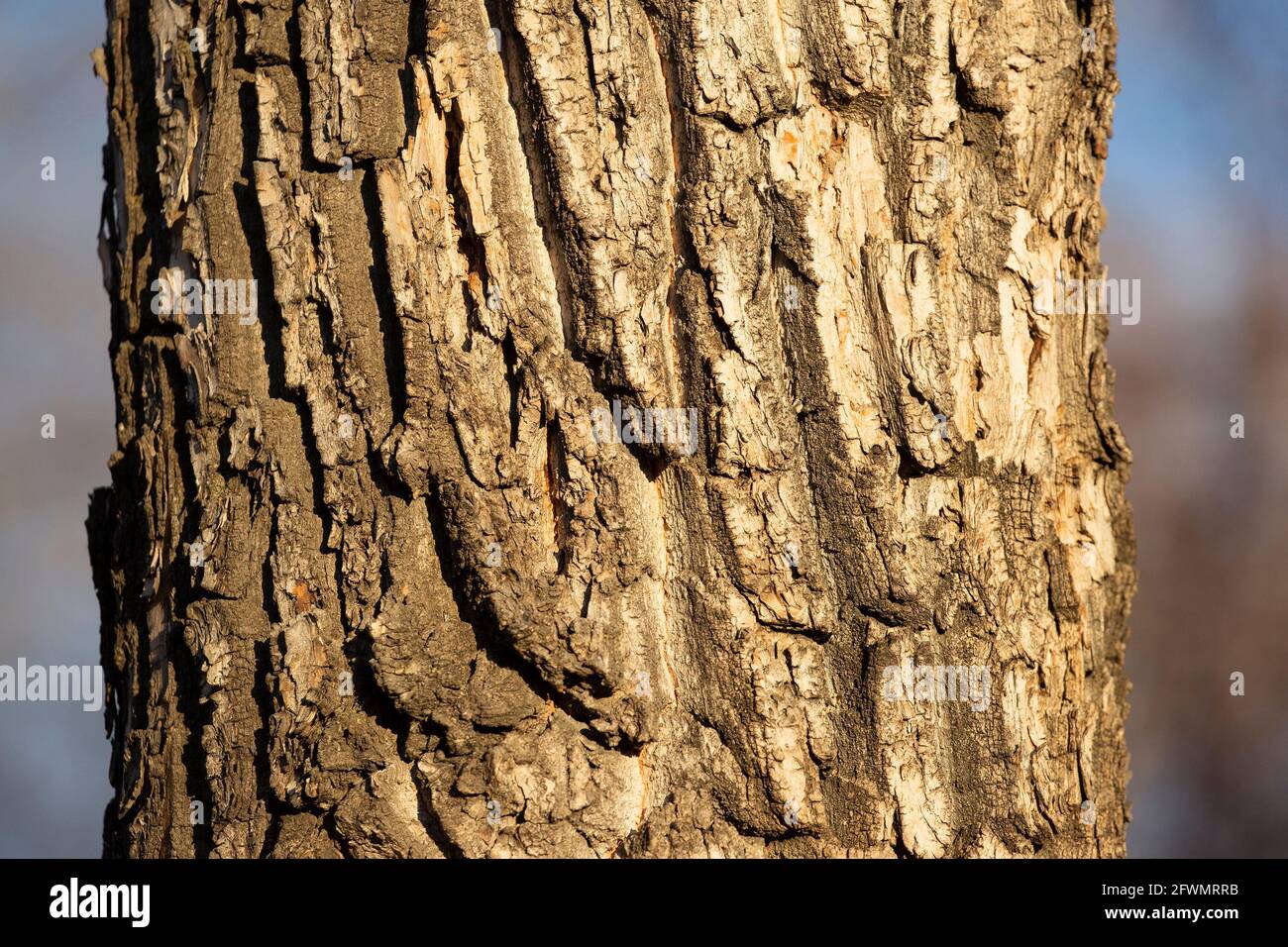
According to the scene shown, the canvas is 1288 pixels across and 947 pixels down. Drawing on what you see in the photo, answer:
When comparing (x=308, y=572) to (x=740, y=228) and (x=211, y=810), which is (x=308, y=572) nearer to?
(x=211, y=810)

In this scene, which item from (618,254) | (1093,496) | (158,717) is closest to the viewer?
(618,254)

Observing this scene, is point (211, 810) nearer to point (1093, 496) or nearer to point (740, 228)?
point (740, 228)

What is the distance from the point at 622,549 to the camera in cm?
124

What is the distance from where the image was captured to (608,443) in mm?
1241

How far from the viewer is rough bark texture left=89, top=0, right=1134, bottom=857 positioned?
1213 millimetres

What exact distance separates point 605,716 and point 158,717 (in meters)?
0.56

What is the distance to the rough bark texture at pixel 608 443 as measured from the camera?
1.21 m

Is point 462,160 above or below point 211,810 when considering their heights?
above

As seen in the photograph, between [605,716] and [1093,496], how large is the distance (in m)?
0.72

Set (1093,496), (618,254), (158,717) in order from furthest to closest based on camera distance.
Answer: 1. (1093,496)
2. (158,717)
3. (618,254)
